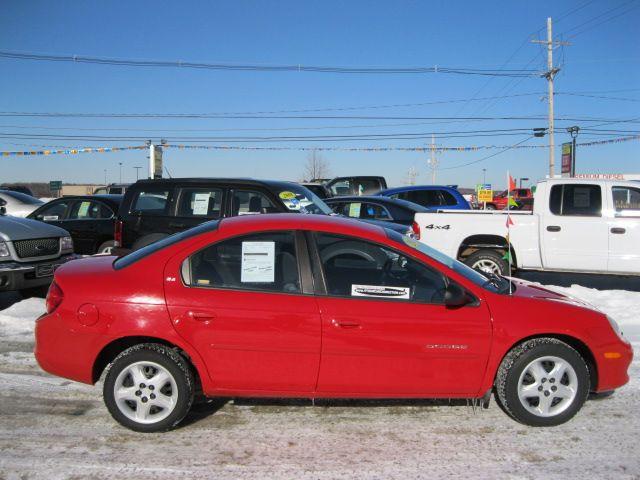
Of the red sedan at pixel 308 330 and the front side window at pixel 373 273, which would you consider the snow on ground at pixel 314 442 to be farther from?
the front side window at pixel 373 273

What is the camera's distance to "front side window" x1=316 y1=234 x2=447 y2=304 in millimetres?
3775

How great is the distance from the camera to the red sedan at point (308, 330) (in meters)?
3.66

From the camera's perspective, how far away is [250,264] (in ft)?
12.6

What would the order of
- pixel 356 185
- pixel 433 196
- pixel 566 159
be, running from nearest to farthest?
pixel 433 196
pixel 356 185
pixel 566 159

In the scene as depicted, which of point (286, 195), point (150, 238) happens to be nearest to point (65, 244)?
point (150, 238)

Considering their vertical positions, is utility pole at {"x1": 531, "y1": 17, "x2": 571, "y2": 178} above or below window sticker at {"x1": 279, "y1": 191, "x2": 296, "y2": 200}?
above

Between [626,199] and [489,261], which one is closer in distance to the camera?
[626,199]

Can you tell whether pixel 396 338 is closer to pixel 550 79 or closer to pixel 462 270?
pixel 462 270

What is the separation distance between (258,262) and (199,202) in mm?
4160

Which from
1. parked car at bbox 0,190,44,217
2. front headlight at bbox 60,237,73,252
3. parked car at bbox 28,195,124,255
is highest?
parked car at bbox 0,190,44,217

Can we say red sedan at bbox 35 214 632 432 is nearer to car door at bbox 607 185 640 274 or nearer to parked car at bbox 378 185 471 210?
car door at bbox 607 185 640 274

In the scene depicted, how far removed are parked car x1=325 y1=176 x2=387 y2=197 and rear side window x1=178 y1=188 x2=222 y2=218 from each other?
1216 centimetres

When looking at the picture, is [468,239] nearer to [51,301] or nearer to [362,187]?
[51,301]

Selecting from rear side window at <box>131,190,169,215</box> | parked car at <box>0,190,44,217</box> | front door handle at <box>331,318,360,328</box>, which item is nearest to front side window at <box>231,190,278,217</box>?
rear side window at <box>131,190,169,215</box>
